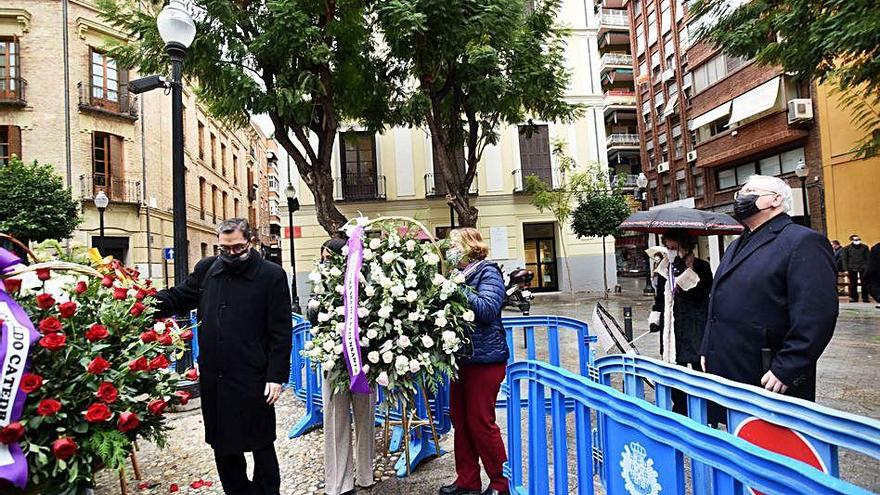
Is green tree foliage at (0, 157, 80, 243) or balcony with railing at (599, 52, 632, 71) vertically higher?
balcony with railing at (599, 52, 632, 71)

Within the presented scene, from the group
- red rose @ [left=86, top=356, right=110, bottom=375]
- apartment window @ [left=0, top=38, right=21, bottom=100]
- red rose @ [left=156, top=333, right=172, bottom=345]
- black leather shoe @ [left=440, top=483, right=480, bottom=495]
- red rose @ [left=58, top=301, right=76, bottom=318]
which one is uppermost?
apartment window @ [left=0, top=38, right=21, bottom=100]

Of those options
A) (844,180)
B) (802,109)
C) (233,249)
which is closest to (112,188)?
(233,249)

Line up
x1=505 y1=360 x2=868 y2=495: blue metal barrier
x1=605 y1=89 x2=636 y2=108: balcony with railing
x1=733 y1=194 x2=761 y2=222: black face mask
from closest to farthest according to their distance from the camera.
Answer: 1. x1=505 y1=360 x2=868 y2=495: blue metal barrier
2. x1=733 y1=194 x2=761 y2=222: black face mask
3. x1=605 y1=89 x2=636 y2=108: balcony with railing

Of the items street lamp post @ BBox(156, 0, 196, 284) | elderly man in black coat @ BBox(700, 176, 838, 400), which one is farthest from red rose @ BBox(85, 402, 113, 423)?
street lamp post @ BBox(156, 0, 196, 284)

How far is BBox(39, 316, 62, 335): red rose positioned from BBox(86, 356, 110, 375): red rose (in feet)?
0.64

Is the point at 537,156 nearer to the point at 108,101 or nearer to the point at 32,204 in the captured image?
the point at 32,204

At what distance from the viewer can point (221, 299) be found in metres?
3.04

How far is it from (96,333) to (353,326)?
119 centimetres

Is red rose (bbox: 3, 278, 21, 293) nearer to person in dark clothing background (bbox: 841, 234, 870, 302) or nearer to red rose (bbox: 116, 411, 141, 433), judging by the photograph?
red rose (bbox: 116, 411, 141, 433)

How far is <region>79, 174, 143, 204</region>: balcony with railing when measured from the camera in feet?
58.3

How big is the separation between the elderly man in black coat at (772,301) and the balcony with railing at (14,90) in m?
22.5

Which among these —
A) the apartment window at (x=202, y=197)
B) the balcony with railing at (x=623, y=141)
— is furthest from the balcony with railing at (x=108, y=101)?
the balcony with railing at (x=623, y=141)

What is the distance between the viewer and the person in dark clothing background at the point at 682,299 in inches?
159

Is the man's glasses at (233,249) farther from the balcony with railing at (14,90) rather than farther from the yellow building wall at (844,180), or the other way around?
the balcony with railing at (14,90)
